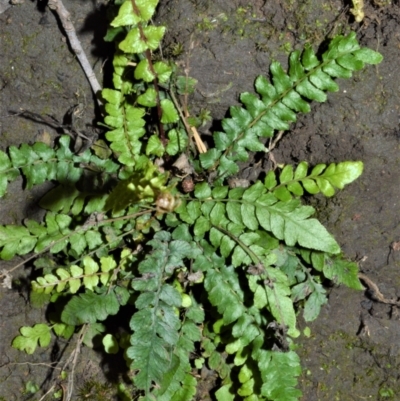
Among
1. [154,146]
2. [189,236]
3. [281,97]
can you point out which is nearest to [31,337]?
[189,236]

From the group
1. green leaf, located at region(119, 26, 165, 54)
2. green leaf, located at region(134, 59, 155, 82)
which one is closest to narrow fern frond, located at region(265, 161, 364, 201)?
green leaf, located at region(134, 59, 155, 82)

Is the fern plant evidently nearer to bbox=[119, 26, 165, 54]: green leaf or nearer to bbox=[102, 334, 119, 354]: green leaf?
bbox=[102, 334, 119, 354]: green leaf

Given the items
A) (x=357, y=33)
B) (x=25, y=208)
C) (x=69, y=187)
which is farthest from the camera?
(x=25, y=208)

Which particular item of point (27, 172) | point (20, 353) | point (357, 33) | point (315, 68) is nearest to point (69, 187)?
point (27, 172)

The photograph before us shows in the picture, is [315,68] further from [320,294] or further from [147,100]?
[320,294]

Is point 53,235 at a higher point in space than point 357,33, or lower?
lower

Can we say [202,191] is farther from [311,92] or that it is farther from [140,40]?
[140,40]

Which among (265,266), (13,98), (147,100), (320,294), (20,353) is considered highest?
(147,100)
